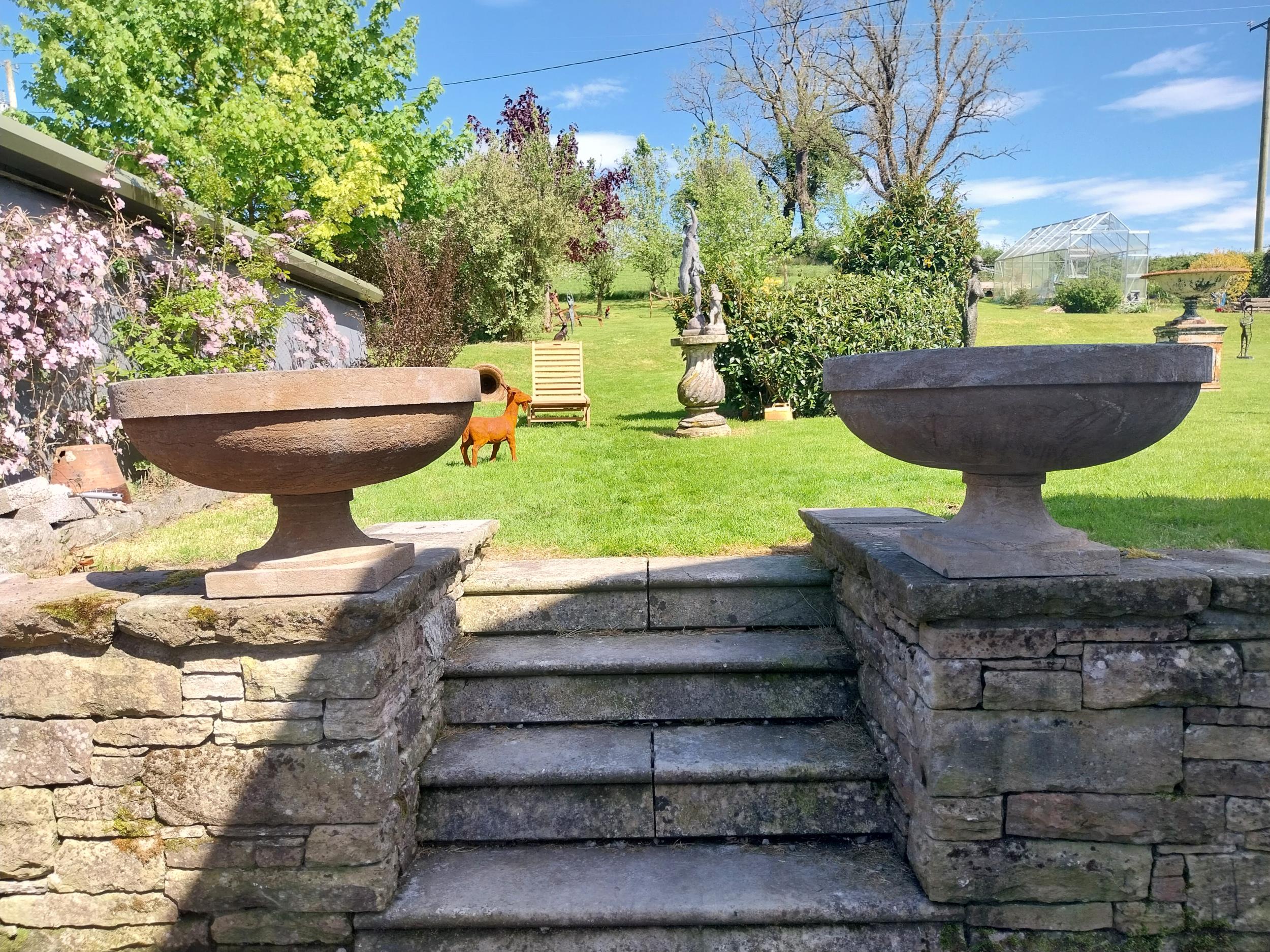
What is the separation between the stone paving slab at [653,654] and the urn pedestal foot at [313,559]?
1.82ft

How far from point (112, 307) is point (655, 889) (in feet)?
21.1

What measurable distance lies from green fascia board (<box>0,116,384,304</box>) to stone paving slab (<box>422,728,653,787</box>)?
5.00 metres

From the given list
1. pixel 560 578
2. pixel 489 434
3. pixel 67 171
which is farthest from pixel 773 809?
pixel 67 171

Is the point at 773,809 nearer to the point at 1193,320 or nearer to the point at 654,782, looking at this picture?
the point at 654,782

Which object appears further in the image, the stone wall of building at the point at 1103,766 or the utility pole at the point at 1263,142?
the utility pole at the point at 1263,142

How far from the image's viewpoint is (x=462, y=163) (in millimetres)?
22188

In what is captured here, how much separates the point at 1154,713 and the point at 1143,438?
0.78 meters

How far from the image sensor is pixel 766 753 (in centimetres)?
257

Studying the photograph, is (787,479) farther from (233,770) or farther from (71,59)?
(71,59)

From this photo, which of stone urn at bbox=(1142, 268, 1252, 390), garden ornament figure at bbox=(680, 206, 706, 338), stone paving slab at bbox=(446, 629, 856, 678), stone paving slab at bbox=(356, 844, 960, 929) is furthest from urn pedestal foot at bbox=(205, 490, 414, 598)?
stone urn at bbox=(1142, 268, 1252, 390)

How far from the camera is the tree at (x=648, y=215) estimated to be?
26359 millimetres

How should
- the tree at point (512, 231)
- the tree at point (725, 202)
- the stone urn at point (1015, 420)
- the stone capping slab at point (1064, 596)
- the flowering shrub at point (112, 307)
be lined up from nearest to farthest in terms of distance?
the stone urn at point (1015, 420) → the stone capping slab at point (1064, 596) → the flowering shrub at point (112, 307) → the tree at point (512, 231) → the tree at point (725, 202)

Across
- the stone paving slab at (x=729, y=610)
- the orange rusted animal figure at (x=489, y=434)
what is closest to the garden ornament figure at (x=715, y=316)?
the orange rusted animal figure at (x=489, y=434)

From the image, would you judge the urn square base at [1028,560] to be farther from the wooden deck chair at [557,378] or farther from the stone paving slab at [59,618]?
the wooden deck chair at [557,378]
